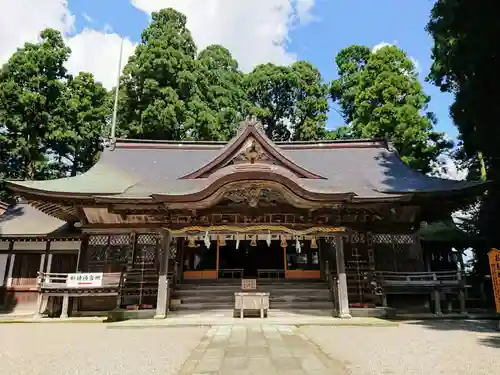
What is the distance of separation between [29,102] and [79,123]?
11.8ft

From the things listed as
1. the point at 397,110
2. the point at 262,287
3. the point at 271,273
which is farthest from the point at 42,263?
the point at 397,110

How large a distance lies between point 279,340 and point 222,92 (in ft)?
80.9

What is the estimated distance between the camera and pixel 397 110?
918 inches

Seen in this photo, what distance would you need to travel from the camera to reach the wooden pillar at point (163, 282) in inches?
432

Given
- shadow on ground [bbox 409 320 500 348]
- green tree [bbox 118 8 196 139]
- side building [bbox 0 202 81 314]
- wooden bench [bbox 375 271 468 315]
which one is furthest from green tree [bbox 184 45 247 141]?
shadow on ground [bbox 409 320 500 348]

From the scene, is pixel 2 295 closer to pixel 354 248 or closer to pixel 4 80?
pixel 4 80

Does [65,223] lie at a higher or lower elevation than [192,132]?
lower

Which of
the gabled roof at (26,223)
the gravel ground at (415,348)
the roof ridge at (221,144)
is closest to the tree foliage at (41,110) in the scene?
the gabled roof at (26,223)

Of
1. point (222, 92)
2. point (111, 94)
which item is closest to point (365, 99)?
point (222, 92)

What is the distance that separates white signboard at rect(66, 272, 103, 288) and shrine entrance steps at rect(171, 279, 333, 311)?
2585 mm

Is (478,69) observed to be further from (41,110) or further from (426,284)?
(41,110)

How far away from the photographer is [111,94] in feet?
87.9

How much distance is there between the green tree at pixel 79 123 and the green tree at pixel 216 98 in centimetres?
612

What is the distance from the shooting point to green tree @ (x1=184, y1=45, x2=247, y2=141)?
25609 millimetres
